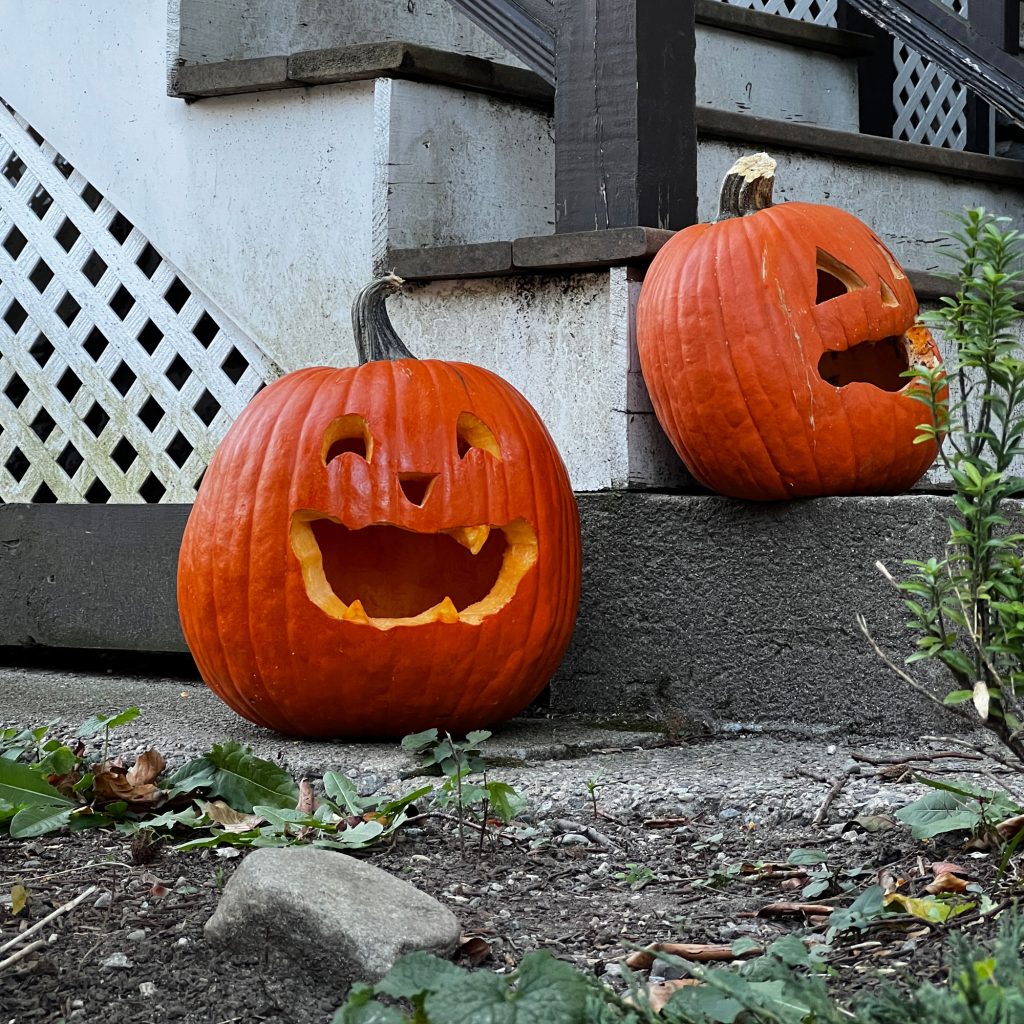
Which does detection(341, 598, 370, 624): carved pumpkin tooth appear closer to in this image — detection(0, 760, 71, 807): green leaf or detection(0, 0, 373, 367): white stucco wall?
detection(0, 760, 71, 807): green leaf

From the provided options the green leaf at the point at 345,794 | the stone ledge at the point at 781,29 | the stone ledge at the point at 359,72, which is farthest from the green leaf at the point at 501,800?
the stone ledge at the point at 781,29

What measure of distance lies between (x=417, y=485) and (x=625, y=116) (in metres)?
0.92

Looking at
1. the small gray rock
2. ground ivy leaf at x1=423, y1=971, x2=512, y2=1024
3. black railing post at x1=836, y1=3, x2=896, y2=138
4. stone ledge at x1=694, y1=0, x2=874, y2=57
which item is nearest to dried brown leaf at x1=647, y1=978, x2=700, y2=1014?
ground ivy leaf at x1=423, y1=971, x2=512, y2=1024

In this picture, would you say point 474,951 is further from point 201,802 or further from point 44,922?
point 201,802

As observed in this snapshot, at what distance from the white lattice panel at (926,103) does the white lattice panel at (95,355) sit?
8.86 ft

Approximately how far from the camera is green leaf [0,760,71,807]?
237 cm

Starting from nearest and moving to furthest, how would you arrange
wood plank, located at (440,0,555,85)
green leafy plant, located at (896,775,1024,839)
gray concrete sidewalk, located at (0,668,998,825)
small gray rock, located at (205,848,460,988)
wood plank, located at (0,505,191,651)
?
small gray rock, located at (205,848,460,988) → green leafy plant, located at (896,775,1024,839) → gray concrete sidewalk, located at (0,668,998,825) → wood plank, located at (440,0,555,85) → wood plank, located at (0,505,191,651)

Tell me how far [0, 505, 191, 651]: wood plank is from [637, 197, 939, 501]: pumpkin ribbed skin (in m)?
1.50

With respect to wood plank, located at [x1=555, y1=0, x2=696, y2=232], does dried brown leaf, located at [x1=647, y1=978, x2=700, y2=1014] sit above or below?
below

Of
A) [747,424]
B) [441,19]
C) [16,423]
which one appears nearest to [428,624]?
[747,424]

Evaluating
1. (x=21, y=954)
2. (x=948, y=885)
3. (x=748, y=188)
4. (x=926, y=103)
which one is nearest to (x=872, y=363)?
(x=748, y=188)

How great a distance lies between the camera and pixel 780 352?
109 inches

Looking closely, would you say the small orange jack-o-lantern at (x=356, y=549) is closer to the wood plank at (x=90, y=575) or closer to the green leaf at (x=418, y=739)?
the green leaf at (x=418, y=739)

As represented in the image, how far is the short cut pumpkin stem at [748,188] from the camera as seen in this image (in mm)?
2980
